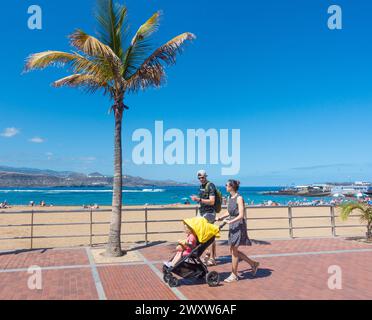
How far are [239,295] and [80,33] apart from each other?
21.8ft

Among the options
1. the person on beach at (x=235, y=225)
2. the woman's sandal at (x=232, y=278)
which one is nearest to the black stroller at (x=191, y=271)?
the woman's sandal at (x=232, y=278)

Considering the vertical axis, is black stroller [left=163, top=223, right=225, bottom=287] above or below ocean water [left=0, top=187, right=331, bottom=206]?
above

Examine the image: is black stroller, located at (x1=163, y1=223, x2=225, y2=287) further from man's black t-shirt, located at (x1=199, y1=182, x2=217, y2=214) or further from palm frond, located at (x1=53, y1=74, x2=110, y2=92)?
palm frond, located at (x1=53, y1=74, x2=110, y2=92)

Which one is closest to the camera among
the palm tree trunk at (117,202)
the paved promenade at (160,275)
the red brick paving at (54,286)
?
the red brick paving at (54,286)

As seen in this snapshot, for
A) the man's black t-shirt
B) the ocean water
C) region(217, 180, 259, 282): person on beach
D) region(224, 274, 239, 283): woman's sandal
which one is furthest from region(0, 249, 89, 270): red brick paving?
the ocean water

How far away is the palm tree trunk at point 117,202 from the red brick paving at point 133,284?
3.86 ft

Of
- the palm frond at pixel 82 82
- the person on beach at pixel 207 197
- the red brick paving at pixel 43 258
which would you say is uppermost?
the palm frond at pixel 82 82

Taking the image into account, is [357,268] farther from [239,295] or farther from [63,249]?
[63,249]

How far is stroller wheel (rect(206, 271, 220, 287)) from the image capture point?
596cm

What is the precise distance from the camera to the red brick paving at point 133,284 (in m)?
5.55

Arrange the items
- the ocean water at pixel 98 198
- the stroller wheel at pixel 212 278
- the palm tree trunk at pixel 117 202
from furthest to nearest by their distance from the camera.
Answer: the ocean water at pixel 98 198
the palm tree trunk at pixel 117 202
the stroller wheel at pixel 212 278

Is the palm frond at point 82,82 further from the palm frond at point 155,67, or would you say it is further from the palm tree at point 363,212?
the palm tree at point 363,212

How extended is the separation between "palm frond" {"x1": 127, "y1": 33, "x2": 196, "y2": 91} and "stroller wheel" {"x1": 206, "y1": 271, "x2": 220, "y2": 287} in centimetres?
541
